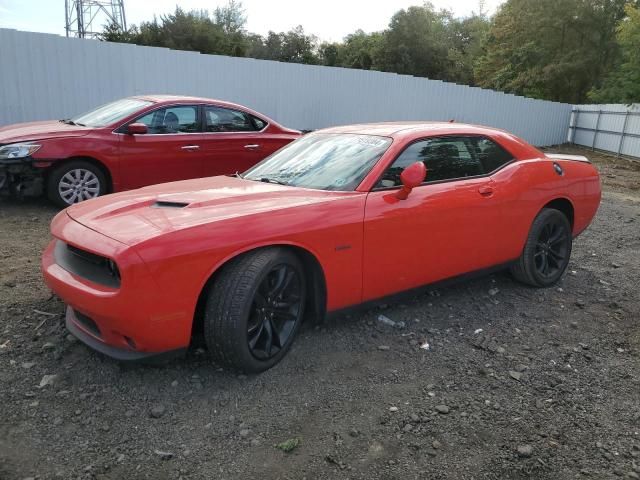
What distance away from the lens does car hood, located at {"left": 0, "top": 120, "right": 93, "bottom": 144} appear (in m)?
6.37

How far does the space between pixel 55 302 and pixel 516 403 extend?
3300 millimetres

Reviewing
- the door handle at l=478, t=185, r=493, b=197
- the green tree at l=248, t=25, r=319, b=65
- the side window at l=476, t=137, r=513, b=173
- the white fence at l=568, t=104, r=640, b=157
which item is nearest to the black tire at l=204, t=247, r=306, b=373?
the door handle at l=478, t=185, r=493, b=197

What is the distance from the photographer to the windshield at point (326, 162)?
12.2ft

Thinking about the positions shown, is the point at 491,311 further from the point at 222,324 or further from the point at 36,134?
the point at 36,134

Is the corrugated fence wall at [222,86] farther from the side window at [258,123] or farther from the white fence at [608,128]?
the side window at [258,123]

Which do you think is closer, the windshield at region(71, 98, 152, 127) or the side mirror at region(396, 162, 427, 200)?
the side mirror at region(396, 162, 427, 200)

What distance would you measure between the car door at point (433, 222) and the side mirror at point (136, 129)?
4131mm

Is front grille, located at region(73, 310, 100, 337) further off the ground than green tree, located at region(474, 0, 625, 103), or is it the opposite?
green tree, located at region(474, 0, 625, 103)

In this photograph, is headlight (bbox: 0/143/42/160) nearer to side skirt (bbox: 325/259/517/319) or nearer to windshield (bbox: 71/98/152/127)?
windshield (bbox: 71/98/152/127)

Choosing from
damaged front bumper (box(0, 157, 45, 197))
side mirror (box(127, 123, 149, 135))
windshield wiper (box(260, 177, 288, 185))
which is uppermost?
side mirror (box(127, 123, 149, 135))

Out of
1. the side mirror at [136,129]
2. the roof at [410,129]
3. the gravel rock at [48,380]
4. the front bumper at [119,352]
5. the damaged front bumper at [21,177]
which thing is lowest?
the gravel rock at [48,380]

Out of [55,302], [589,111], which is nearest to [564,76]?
[589,111]

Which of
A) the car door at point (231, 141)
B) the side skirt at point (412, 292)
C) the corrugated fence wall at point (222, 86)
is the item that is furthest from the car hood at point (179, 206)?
the corrugated fence wall at point (222, 86)

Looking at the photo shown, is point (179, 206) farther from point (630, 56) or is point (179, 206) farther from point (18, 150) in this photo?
point (630, 56)
